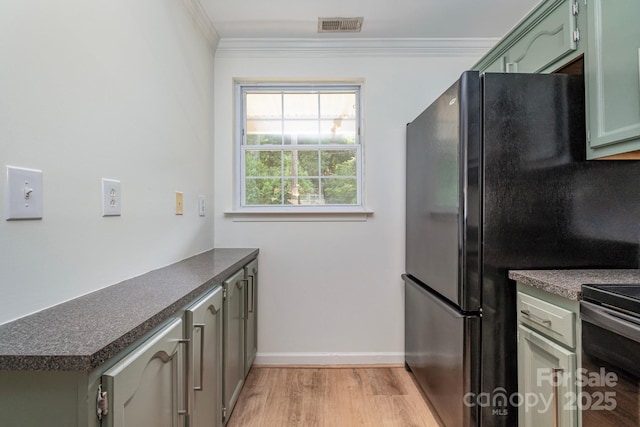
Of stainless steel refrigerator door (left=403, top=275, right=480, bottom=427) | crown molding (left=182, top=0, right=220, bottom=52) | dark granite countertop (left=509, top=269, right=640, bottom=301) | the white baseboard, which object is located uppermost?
crown molding (left=182, top=0, right=220, bottom=52)

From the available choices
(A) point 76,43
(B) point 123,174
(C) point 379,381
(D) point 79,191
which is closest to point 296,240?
(C) point 379,381

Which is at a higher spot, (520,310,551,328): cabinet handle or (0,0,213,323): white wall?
(0,0,213,323): white wall

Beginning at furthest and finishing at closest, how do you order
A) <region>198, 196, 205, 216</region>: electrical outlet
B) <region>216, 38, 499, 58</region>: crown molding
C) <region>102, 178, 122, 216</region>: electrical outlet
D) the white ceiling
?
<region>216, 38, 499, 58</region>: crown molding → <region>198, 196, 205, 216</region>: electrical outlet → the white ceiling → <region>102, 178, 122, 216</region>: electrical outlet

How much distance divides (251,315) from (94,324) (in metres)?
1.51

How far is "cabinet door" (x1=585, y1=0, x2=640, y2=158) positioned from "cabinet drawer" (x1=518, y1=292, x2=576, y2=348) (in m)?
0.65

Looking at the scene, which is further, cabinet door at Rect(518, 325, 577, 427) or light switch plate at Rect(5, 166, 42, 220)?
cabinet door at Rect(518, 325, 577, 427)

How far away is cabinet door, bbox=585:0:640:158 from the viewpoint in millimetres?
1217

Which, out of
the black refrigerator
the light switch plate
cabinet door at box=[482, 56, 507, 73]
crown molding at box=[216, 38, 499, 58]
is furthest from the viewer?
crown molding at box=[216, 38, 499, 58]

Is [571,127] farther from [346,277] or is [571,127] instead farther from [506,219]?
[346,277]

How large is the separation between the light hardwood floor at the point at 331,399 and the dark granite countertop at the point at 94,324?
1023 mm

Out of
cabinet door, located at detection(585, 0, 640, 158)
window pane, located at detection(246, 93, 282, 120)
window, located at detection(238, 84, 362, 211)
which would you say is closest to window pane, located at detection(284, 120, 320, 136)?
window, located at detection(238, 84, 362, 211)

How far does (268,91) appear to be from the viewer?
2.58 meters

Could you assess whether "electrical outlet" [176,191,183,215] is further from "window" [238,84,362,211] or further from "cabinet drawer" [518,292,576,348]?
"cabinet drawer" [518,292,576,348]

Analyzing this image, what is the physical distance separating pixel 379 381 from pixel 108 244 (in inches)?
72.9
